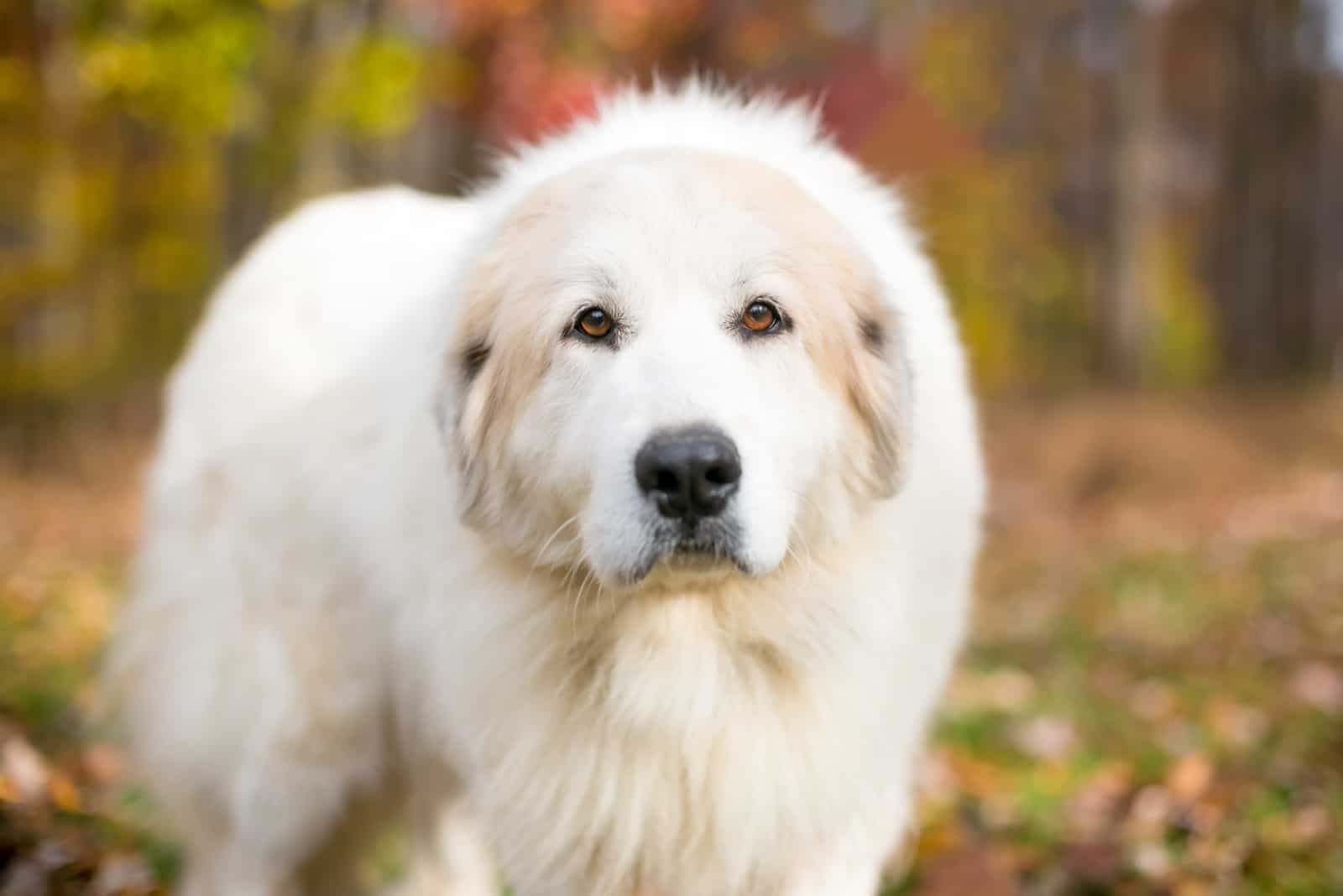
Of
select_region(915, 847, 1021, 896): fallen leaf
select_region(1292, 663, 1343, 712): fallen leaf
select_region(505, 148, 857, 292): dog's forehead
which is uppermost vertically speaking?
select_region(505, 148, 857, 292): dog's forehead

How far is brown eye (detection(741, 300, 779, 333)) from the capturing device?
7.64 ft

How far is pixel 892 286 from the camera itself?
8.80ft

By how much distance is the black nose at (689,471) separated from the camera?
2.03 metres

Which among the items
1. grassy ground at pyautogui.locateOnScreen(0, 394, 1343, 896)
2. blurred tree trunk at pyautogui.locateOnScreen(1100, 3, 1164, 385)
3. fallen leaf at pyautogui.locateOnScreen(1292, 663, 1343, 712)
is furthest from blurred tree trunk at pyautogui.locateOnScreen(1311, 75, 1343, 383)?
fallen leaf at pyautogui.locateOnScreen(1292, 663, 1343, 712)

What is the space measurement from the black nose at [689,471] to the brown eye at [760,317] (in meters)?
0.34

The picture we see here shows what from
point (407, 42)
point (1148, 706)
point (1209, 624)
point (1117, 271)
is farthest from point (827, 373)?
point (1117, 271)

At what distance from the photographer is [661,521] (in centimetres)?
210

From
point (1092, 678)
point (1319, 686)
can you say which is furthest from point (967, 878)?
point (1092, 678)

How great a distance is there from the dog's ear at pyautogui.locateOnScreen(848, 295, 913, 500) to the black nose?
440mm

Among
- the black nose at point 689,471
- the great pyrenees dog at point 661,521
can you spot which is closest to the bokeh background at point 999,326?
the great pyrenees dog at point 661,521

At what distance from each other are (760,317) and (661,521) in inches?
17.9

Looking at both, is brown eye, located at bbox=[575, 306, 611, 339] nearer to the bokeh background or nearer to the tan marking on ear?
the tan marking on ear

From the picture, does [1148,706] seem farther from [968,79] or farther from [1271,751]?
[968,79]

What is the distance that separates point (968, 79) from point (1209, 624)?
35.6 ft
